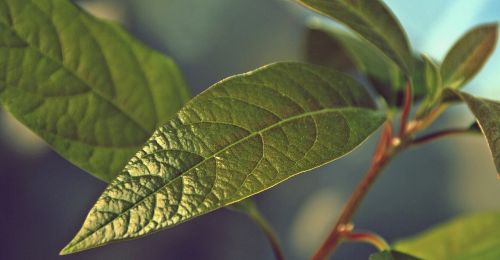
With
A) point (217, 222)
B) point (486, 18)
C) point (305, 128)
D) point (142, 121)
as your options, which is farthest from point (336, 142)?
point (217, 222)

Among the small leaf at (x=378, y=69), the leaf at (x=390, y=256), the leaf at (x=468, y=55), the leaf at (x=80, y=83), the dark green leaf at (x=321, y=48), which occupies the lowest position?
the leaf at (x=390, y=256)

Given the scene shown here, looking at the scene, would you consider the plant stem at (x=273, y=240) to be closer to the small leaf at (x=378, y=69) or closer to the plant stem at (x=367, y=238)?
the plant stem at (x=367, y=238)

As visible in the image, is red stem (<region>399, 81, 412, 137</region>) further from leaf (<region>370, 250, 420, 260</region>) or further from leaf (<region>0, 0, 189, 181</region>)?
leaf (<region>0, 0, 189, 181</region>)

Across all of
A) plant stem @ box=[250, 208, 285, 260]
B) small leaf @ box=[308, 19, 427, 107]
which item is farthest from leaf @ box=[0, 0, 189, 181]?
small leaf @ box=[308, 19, 427, 107]

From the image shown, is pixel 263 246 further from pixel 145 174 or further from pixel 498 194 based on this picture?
pixel 145 174

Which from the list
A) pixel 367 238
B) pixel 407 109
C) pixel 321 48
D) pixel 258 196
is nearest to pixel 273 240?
pixel 367 238

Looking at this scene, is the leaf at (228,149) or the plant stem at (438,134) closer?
the leaf at (228,149)

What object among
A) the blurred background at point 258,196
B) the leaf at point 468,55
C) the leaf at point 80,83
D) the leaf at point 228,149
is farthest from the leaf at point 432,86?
the blurred background at point 258,196
